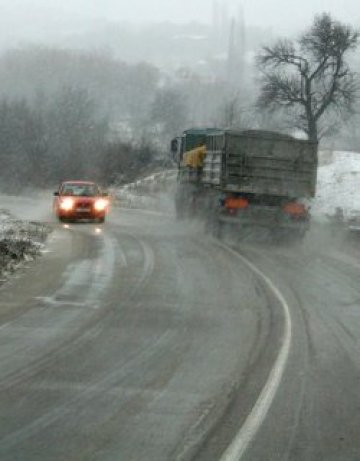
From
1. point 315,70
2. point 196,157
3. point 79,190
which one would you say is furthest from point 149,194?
point 196,157

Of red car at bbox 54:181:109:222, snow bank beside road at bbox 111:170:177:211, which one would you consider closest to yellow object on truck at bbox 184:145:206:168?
red car at bbox 54:181:109:222

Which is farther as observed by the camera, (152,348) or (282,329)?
(282,329)

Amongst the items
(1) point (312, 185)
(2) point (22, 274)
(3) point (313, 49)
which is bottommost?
(2) point (22, 274)

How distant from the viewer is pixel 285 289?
1388 cm

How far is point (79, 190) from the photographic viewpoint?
30.3 m

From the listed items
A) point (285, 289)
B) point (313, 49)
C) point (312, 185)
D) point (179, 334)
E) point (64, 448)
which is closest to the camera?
point (64, 448)

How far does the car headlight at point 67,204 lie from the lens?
95.7ft

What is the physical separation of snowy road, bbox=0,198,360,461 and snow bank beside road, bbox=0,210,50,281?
29.6 inches

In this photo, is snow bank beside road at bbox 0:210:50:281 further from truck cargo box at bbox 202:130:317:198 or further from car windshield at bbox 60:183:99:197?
truck cargo box at bbox 202:130:317:198

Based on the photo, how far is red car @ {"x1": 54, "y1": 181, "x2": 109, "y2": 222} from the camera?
95.6 feet

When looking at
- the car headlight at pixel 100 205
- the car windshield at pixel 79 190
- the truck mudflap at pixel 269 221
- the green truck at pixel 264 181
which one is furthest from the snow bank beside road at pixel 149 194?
the truck mudflap at pixel 269 221

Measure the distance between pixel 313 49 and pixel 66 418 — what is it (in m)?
41.5

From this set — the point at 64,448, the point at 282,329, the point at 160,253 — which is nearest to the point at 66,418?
the point at 64,448

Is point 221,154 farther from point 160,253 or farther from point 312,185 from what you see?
point 160,253
